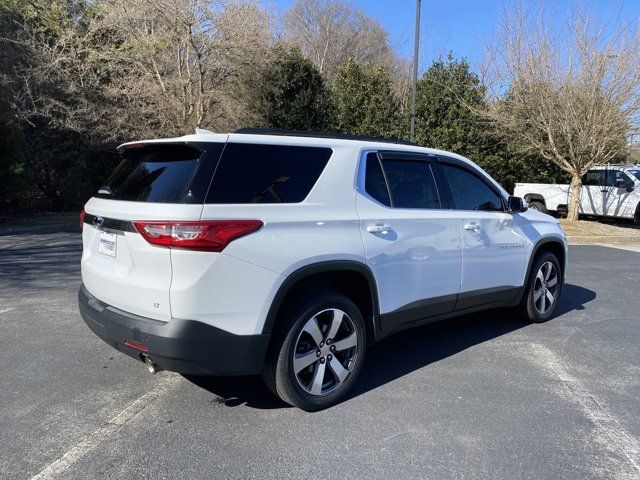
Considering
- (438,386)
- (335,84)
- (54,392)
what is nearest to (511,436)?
(438,386)

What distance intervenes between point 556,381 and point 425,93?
14721mm

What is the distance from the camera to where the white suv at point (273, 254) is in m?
2.93

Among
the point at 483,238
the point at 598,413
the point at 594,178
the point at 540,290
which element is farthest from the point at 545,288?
the point at 594,178

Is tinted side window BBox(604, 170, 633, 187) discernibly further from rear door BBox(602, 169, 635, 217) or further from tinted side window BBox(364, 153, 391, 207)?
tinted side window BBox(364, 153, 391, 207)

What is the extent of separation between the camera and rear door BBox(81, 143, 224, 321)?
2.94 metres

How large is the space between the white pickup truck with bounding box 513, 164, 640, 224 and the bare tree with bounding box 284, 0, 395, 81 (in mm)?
23945

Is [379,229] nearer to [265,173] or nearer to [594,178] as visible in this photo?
[265,173]

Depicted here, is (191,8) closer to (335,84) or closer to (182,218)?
(335,84)

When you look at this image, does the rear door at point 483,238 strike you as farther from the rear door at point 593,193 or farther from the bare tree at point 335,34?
the bare tree at point 335,34

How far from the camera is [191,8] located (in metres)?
12.5

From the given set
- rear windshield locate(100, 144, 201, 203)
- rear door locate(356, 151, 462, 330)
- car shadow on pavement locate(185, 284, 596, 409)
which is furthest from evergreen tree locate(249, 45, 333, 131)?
rear windshield locate(100, 144, 201, 203)

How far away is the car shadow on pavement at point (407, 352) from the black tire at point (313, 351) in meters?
0.23

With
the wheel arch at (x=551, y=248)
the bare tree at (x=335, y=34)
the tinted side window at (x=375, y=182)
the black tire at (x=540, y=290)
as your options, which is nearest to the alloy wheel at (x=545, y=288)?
the black tire at (x=540, y=290)

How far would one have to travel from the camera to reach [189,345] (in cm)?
291
